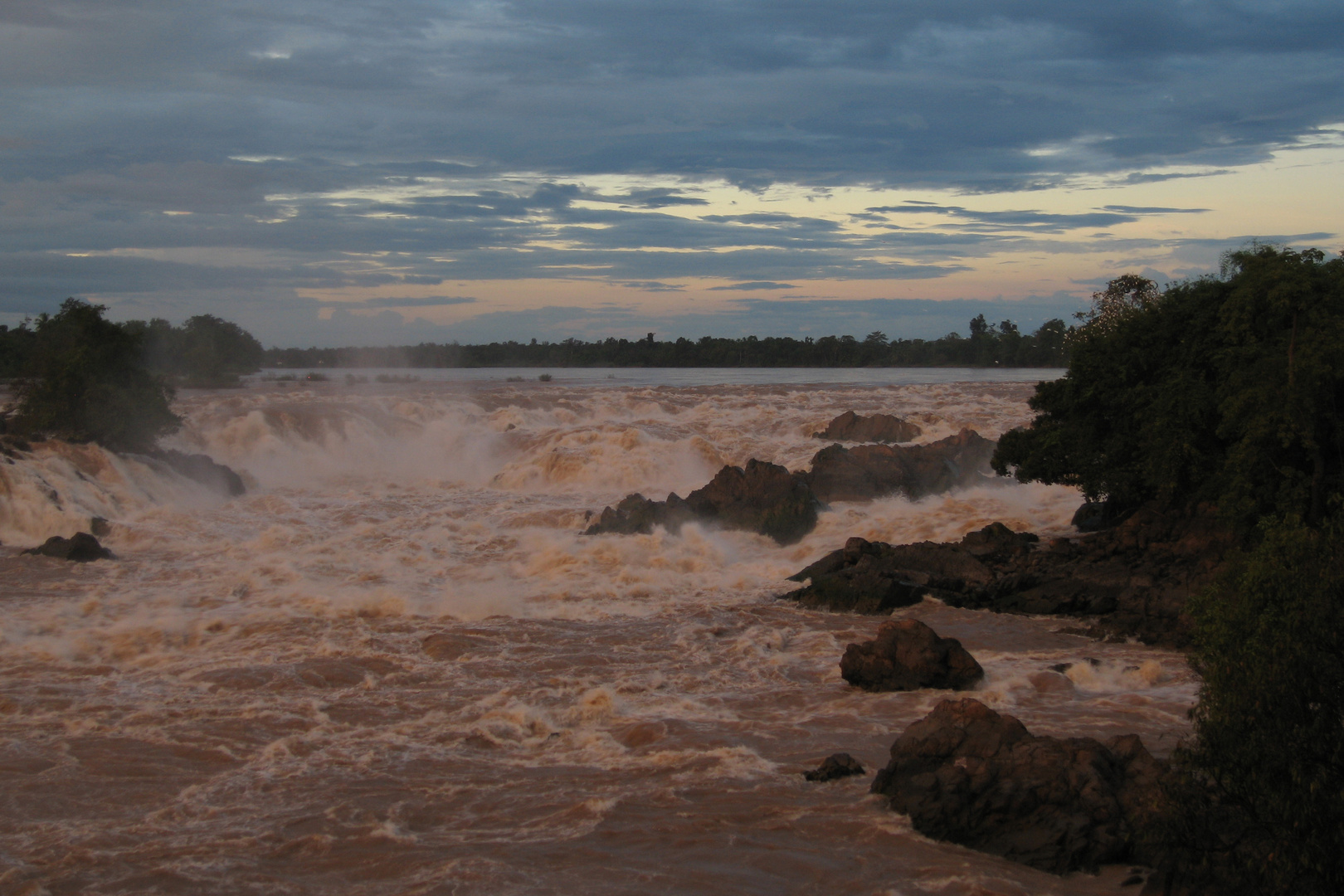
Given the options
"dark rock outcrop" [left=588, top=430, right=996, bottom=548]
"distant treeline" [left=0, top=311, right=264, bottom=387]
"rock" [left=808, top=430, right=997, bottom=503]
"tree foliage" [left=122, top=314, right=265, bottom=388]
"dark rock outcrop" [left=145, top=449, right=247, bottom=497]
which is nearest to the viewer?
"dark rock outcrop" [left=588, top=430, right=996, bottom=548]

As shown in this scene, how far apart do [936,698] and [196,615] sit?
12.2 metres

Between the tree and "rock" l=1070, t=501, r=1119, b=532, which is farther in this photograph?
the tree

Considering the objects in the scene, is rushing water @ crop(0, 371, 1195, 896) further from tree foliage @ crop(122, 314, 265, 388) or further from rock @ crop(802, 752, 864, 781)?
tree foliage @ crop(122, 314, 265, 388)

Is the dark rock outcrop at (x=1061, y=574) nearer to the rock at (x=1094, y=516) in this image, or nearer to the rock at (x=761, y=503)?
the rock at (x=1094, y=516)

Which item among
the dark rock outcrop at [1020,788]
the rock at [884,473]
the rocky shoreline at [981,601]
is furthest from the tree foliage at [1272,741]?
the rock at [884,473]

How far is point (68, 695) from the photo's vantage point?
13.5 meters

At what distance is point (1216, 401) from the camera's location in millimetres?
18234

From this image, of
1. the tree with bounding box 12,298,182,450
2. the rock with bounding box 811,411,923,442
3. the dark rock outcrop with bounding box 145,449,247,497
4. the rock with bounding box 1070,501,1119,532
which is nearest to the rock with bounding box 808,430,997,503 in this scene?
the rock with bounding box 1070,501,1119,532

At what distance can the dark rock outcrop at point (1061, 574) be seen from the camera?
667 inches

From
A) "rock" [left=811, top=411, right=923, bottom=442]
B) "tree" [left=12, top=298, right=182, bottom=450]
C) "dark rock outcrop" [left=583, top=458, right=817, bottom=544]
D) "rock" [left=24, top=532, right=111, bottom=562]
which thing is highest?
"tree" [left=12, top=298, right=182, bottom=450]

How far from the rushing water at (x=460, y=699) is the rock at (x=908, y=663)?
0.86ft

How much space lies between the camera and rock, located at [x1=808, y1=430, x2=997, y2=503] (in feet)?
88.2

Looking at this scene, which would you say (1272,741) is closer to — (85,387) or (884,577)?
(884,577)

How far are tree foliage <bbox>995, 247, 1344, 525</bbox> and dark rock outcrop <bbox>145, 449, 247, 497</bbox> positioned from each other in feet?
70.8
